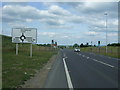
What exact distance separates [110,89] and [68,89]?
168 cm

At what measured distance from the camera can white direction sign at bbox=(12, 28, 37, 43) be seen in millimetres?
38719

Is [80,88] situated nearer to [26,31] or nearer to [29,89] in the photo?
[29,89]

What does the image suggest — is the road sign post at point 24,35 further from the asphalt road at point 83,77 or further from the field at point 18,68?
the asphalt road at point 83,77

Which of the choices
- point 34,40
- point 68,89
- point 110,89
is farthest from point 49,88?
point 34,40

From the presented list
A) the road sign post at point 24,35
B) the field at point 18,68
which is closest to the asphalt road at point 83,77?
the field at point 18,68

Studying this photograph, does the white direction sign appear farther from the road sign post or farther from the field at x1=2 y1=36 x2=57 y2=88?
the field at x1=2 y1=36 x2=57 y2=88

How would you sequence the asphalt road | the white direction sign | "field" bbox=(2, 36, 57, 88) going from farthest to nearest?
1. the white direction sign
2. "field" bbox=(2, 36, 57, 88)
3. the asphalt road

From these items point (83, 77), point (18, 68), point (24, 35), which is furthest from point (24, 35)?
point (83, 77)

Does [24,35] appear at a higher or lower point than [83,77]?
higher

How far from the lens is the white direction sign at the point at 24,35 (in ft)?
127

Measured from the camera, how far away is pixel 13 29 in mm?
39125

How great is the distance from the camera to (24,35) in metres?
38.9

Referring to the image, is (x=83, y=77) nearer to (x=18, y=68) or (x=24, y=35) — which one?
(x=18, y=68)

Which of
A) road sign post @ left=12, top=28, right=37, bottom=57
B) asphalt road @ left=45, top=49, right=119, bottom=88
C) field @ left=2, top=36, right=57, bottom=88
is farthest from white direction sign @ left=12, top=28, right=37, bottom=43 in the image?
asphalt road @ left=45, top=49, right=119, bottom=88
